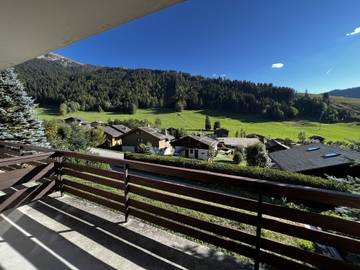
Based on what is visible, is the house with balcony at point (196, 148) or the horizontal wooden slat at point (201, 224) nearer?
the horizontal wooden slat at point (201, 224)

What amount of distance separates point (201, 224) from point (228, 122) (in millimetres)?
64395

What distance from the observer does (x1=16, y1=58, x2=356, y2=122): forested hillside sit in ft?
207

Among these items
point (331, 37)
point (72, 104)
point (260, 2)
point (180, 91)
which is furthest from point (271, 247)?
point (180, 91)

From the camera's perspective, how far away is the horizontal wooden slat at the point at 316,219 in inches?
57.0

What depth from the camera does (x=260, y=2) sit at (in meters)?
8.50

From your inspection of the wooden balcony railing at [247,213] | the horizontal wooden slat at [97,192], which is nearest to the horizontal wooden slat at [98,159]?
the wooden balcony railing at [247,213]

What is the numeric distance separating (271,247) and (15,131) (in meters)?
10.9

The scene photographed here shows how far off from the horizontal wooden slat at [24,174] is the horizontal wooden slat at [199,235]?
5.56 ft

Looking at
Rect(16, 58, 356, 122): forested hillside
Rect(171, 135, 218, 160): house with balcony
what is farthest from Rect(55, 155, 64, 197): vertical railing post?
Rect(16, 58, 356, 122): forested hillside

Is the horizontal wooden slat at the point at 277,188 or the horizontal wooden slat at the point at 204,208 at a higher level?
the horizontal wooden slat at the point at 277,188

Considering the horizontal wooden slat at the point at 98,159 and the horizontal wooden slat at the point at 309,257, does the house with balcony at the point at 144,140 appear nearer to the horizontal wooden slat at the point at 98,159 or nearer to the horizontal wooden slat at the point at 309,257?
the horizontal wooden slat at the point at 98,159

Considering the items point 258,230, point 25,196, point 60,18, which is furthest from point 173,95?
point 258,230

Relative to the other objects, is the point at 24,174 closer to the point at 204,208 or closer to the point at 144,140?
the point at 204,208

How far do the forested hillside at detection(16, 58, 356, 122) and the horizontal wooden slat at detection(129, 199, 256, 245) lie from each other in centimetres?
6430
